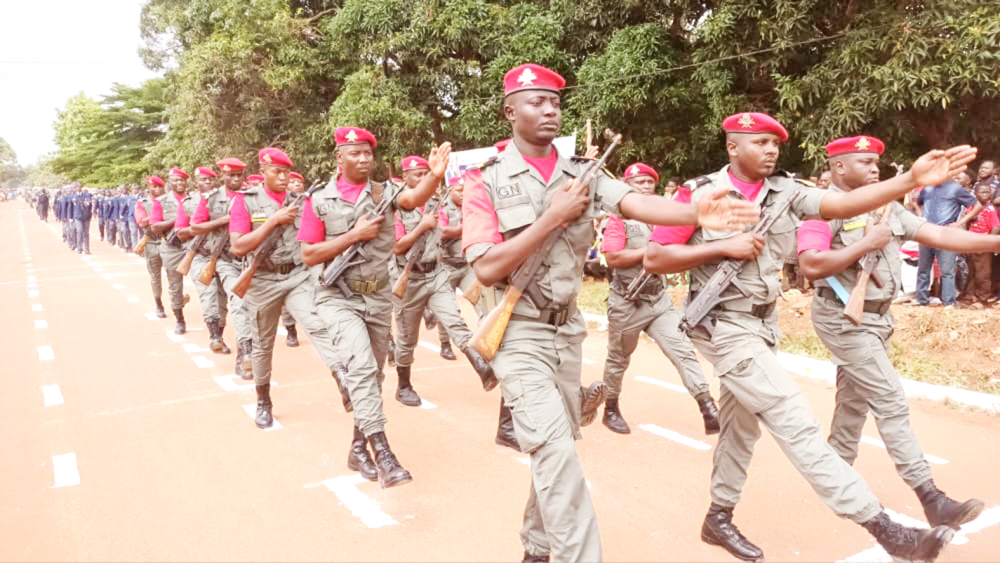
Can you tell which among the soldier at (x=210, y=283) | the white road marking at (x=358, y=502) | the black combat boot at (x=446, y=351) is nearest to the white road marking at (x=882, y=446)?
the white road marking at (x=358, y=502)

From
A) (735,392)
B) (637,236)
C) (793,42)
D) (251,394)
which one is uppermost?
(793,42)

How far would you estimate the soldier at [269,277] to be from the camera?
5.80m

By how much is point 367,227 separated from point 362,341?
2.41ft

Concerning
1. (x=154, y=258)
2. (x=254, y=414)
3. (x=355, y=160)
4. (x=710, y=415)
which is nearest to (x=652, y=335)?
(x=710, y=415)

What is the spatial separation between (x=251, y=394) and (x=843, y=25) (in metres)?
9.68

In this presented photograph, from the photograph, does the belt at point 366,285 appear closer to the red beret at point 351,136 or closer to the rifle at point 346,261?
the rifle at point 346,261

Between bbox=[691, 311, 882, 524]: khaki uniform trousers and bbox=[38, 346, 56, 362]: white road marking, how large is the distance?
7.83 metres

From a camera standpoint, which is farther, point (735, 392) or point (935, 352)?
point (935, 352)

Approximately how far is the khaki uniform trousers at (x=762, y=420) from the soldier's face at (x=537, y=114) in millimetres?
1232

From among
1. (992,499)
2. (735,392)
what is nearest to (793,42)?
(992,499)

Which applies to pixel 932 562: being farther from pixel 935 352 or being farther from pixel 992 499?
pixel 935 352

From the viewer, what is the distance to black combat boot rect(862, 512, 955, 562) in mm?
3137

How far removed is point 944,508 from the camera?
3672 millimetres

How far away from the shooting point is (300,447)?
546 cm
